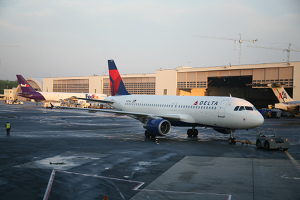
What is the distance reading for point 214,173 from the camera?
56.1 ft

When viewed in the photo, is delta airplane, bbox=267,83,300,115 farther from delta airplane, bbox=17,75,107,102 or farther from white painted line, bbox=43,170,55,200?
delta airplane, bbox=17,75,107,102

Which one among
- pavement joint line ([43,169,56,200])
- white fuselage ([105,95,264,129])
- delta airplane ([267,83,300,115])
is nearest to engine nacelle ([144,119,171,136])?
white fuselage ([105,95,264,129])

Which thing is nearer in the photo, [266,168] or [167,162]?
[266,168]

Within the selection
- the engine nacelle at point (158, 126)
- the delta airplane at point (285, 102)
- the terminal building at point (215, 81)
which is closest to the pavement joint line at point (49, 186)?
the engine nacelle at point (158, 126)

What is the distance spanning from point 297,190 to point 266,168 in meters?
4.41

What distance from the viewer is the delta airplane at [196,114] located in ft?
90.6

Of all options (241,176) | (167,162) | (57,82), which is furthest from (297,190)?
(57,82)

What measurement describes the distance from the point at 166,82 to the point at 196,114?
62425mm

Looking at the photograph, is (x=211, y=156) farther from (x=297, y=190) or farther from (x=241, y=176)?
(x=297, y=190)

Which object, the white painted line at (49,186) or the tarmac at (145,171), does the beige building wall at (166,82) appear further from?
the white painted line at (49,186)

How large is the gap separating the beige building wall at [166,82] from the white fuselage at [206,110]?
53.0 meters

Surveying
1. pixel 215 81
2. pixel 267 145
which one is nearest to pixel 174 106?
pixel 267 145

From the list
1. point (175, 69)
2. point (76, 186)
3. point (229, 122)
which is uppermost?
point (175, 69)

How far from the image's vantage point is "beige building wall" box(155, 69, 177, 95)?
300 ft
